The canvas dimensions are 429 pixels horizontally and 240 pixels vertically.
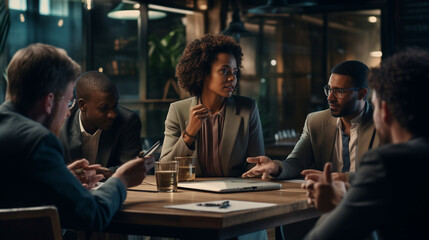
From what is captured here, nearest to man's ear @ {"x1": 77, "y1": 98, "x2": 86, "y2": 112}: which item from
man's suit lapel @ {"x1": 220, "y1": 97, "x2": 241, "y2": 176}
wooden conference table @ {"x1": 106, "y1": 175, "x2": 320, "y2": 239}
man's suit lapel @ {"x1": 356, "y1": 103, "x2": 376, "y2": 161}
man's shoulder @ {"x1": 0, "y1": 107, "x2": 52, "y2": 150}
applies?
man's suit lapel @ {"x1": 220, "y1": 97, "x2": 241, "y2": 176}

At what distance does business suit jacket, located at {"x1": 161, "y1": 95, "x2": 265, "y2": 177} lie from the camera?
9.75 ft

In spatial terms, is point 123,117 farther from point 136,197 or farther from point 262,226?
point 262,226

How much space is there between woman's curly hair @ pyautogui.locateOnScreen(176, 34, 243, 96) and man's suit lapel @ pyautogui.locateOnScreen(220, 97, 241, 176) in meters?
0.36

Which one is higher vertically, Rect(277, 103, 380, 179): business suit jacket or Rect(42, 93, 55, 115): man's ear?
Rect(42, 93, 55, 115): man's ear

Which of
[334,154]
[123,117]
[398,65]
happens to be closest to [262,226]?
[398,65]

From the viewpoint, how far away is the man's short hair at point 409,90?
140 centimetres

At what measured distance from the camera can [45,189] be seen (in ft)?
5.14

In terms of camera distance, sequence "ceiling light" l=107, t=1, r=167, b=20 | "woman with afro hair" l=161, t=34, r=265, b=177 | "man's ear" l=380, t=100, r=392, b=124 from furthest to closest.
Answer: "ceiling light" l=107, t=1, r=167, b=20 → "woman with afro hair" l=161, t=34, r=265, b=177 → "man's ear" l=380, t=100, r=392, b=124

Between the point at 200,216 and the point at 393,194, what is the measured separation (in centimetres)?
57

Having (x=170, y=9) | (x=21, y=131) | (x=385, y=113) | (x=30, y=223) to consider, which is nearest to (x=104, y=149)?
(x=21, y=131)

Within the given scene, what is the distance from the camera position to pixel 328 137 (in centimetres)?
290

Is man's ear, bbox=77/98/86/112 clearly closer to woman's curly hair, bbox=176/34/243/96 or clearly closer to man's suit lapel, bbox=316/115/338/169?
woman's curly hair, bbox=176/34/243/96

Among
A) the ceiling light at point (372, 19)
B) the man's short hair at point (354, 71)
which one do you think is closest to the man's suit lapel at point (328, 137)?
the man's short hair at point (354, 71)

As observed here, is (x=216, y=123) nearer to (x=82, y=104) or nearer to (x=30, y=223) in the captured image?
(x=82, y=104)
